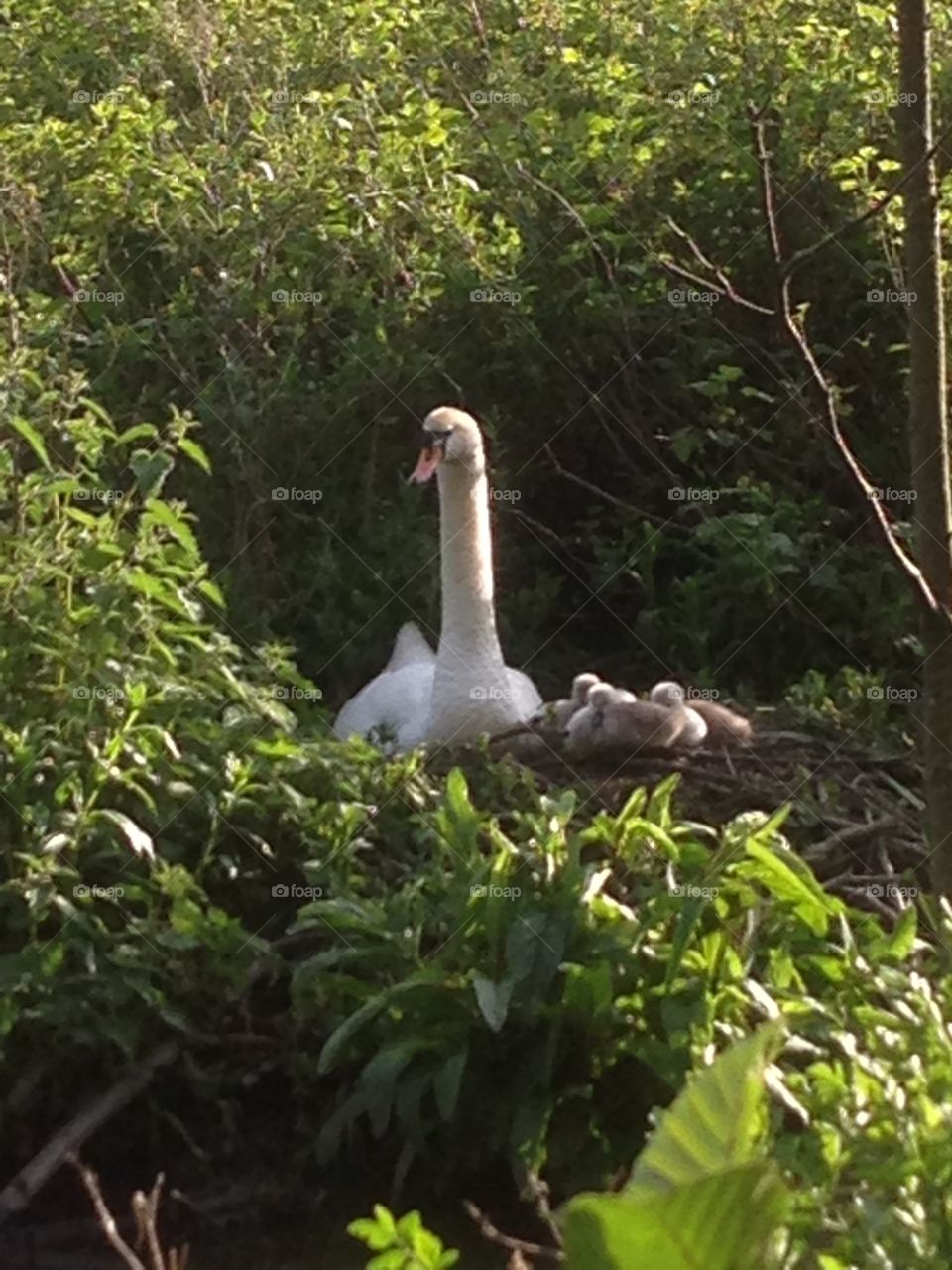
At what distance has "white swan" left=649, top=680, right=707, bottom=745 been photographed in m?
5.23

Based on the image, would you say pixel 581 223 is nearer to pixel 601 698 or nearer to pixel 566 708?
pixel 566 708

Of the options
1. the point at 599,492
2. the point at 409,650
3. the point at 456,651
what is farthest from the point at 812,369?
the point at 599,492

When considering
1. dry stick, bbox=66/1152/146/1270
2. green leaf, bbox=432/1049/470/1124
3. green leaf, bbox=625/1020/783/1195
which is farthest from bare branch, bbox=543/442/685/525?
green leaf, bbox=625/1020/783/1195

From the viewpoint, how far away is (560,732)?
5363 mm

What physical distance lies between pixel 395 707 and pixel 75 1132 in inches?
80.6

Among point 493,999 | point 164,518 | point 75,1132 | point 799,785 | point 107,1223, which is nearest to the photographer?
point 107,1223

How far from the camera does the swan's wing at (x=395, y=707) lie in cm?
560

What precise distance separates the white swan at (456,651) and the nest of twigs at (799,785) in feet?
0.48

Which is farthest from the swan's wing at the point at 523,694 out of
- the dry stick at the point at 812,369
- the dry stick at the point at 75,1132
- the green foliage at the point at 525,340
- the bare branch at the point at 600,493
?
the dry stick at the point at 812,369

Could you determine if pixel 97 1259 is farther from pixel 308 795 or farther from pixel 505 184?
pixel 505 184

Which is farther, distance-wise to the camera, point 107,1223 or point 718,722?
point 718,722

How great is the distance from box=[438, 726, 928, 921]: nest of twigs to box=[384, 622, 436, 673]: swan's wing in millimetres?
758

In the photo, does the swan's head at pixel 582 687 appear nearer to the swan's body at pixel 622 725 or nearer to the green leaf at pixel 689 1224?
the swan's body at pixel 622 725

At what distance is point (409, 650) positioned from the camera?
242 inches
